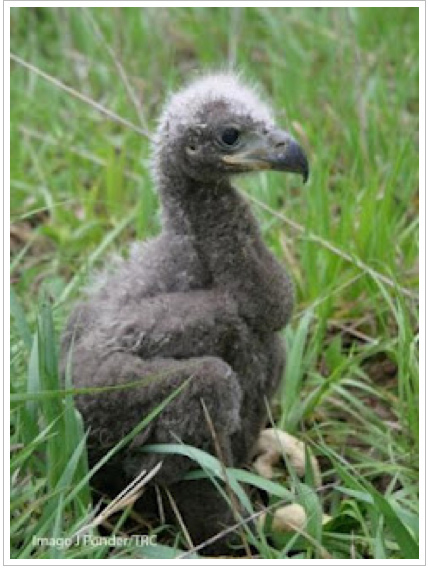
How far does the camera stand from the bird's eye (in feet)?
10.4

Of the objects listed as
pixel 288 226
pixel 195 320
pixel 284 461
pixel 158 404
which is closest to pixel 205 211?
pixel 195 320

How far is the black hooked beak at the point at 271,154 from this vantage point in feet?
10.2

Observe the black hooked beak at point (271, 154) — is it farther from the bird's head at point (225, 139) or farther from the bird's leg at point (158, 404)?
the bird's leg at point (158, 404)

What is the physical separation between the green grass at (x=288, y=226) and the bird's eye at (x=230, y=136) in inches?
22.4

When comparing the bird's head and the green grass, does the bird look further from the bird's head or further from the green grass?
the green grass

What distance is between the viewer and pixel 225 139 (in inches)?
125

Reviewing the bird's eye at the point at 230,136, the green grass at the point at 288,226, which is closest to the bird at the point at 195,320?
the bird's eye at the point at 230,136

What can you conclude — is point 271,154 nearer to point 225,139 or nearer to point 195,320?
point 225,139

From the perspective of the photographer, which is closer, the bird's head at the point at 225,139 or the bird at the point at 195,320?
the bird at the point at 195,320

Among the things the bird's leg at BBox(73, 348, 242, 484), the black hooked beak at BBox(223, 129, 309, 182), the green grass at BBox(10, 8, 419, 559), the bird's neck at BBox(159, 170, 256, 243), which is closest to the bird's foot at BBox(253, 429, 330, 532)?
the green grass at BBox(10, 8, 419, 559)

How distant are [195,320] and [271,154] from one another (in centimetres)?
48

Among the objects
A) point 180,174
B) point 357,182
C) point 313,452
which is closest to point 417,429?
point 313,452

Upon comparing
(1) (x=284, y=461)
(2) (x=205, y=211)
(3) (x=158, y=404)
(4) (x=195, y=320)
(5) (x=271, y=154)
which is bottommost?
(1) (x=284, y=461)

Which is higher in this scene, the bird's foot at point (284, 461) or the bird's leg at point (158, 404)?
the bird's leg at point (158, 404)
